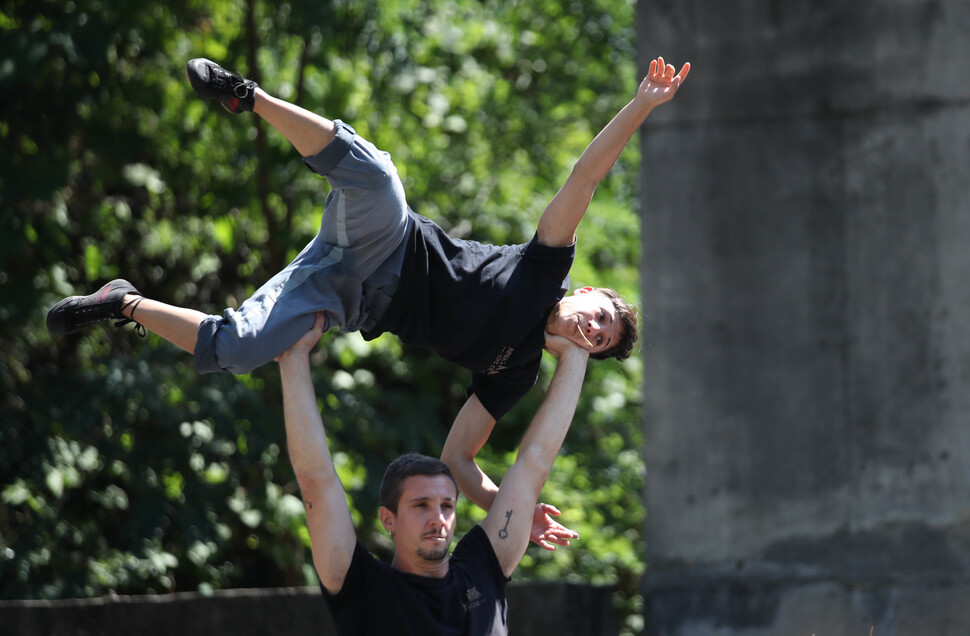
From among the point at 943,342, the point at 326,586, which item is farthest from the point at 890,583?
the point at 326,586

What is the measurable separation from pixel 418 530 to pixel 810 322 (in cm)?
275

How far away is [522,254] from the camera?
3412mm

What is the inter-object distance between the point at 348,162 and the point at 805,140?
293 centimetres

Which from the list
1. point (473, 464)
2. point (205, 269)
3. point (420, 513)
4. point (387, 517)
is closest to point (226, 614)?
point (473, 464)

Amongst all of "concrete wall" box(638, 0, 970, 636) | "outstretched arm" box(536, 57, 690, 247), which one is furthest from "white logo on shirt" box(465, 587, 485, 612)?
"concrete wall" box(638, 0, 970, 636)

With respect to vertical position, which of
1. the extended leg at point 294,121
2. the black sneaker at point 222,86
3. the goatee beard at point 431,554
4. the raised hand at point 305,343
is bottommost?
the goatee beard at point 431,554

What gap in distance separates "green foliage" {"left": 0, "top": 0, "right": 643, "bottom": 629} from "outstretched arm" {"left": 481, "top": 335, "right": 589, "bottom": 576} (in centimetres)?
336

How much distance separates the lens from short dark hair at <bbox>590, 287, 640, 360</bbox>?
359 centimetres

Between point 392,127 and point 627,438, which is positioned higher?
point 392,127

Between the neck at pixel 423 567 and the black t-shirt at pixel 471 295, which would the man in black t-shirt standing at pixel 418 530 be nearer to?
the neck at pixel 423 567

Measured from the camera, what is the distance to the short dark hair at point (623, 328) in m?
3.59

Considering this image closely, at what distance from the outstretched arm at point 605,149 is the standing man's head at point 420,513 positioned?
2.53ft

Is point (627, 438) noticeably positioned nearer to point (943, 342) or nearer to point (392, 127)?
point (392, 127)

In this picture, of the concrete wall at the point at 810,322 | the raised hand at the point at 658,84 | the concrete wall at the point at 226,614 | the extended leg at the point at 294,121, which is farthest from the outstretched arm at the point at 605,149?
the concrete wall at the point at 810,322
